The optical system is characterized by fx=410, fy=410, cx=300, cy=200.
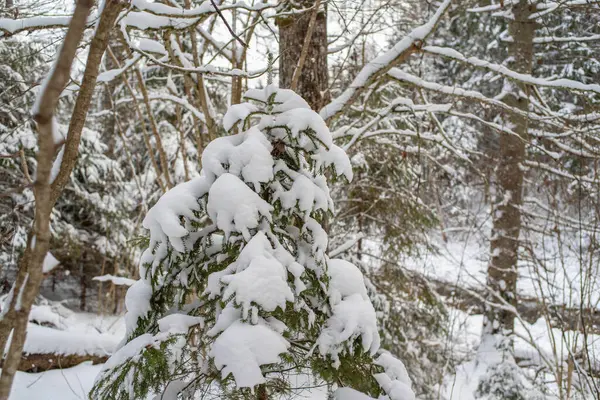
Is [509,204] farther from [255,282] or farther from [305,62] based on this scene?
[255,282]

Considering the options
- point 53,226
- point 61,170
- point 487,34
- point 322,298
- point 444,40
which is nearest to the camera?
point 61,170

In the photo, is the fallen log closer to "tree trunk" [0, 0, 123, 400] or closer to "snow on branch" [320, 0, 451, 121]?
"snow on branch" [320, 0, 451, 121]

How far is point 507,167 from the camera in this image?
650 centimetres

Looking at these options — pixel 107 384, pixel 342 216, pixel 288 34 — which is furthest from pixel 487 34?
pixel 107 384

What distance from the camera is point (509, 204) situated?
6.43m

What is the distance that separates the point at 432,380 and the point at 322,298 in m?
5.25

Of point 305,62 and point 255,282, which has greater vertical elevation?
point 305,62

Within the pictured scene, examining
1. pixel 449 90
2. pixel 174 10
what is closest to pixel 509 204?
pixel 449 90

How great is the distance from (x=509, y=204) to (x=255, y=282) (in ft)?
19.9

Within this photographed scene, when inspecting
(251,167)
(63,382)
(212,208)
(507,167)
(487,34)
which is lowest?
(63,382)

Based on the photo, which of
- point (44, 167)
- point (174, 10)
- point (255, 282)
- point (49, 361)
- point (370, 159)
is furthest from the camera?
point (370, 159)

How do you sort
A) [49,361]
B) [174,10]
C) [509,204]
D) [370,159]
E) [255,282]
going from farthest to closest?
[370,159] → [509,204] → [49,361] → [174,10] → [255,282]

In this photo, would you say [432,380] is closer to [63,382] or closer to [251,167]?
[63,382]

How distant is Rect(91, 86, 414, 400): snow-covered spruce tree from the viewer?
1.47 m
